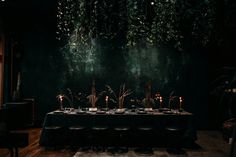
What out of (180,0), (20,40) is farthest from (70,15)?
(180,0)

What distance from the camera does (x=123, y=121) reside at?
→ 681 cm

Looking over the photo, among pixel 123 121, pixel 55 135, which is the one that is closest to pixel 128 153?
pixel 123 121

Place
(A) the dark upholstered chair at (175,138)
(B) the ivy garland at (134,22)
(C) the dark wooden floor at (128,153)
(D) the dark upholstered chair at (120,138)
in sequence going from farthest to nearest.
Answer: (B) the ivy garland at (134,22)
(D) the dark upholstered chair at (120,138)
(A) the dark upholstered chair at (175,138)
(C) the dark wooden floor at (128,153)

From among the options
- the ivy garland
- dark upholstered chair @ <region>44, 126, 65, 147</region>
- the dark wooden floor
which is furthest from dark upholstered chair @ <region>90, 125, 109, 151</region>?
the ivy garland

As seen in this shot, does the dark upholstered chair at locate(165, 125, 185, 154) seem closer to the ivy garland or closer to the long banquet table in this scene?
the long banquet table

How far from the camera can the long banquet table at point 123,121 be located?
6.73 metres

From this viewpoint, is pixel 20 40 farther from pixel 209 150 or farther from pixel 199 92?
pixel 209 150

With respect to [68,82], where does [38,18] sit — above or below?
above

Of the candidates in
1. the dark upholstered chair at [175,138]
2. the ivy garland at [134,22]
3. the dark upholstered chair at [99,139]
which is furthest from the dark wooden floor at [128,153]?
the ivy garland at [134,22]

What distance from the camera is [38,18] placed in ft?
31.3

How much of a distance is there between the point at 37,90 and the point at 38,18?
2145 millimetres

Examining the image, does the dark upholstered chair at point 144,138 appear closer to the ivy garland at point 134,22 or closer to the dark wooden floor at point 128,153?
the dark wooden floor at point 128,153

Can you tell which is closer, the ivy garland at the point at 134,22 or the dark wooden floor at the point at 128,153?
the dark wooden floor at the point at 128,153

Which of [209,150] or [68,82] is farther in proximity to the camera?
[68,82]
